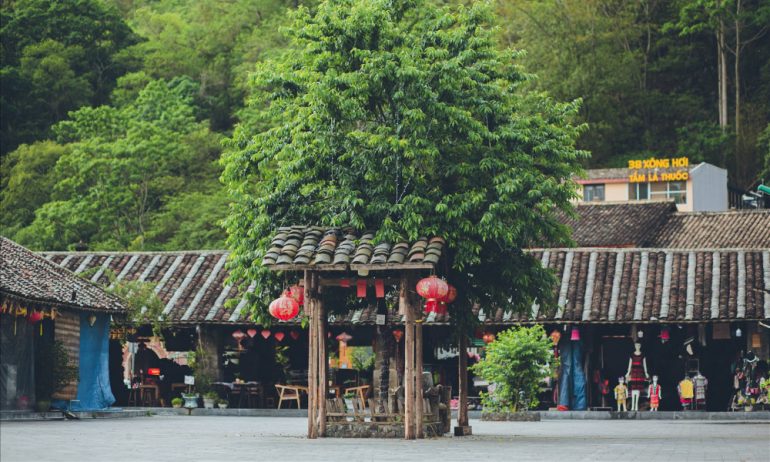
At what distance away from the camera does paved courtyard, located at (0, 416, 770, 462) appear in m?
16.5

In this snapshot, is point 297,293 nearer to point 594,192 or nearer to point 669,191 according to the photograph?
point 594,192

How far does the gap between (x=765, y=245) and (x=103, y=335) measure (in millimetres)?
25452

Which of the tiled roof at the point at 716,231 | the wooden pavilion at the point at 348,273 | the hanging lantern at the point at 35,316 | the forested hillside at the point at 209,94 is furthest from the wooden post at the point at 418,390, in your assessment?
the forested hillside at the point at 209,94

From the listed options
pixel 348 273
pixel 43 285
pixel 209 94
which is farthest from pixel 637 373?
pixel 209 94

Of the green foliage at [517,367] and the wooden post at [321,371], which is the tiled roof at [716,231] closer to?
the green foliage at [517,367]

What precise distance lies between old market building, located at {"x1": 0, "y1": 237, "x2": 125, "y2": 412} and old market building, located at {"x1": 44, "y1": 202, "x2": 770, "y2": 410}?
343 cm

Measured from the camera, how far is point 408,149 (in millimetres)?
21703

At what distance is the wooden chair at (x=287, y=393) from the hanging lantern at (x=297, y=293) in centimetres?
1399

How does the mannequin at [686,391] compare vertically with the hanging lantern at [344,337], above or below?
below

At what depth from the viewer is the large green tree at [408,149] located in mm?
21938

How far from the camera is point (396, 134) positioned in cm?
2197

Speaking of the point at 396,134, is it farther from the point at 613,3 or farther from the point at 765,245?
the point at 613,3

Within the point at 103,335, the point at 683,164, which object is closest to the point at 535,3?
the point at 683,164

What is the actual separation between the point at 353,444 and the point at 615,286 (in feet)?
56.3
